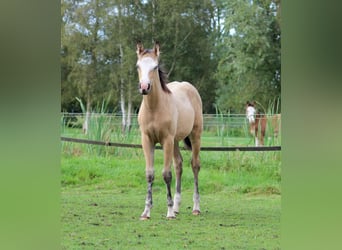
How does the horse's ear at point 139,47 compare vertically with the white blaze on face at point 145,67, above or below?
above

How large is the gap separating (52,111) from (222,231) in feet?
3.01

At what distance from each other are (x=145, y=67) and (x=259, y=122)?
570 mm

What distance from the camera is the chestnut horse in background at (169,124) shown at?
215cm

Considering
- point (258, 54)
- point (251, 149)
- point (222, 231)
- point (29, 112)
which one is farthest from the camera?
point (251, 149)

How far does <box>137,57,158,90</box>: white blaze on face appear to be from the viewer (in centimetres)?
195

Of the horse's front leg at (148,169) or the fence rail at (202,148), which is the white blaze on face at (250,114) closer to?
the fence rail at (202,148)

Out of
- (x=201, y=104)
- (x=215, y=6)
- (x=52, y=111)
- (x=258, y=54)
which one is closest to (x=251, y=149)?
(x=201, y=104)

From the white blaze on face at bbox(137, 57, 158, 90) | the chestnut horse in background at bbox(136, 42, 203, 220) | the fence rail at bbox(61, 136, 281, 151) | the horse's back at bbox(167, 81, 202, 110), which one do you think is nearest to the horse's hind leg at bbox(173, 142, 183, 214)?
the chestnut horse in background at bbox(136, 42, 203, 220)

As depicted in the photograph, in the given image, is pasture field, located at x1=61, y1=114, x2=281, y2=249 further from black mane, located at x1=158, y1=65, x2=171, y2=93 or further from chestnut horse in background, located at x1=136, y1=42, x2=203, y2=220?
black mane, located at x1=158, y1=65, x2=171, y2=93

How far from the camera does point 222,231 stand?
200 centimetres

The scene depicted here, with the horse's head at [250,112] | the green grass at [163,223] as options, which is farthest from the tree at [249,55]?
the green grass at [163,223]

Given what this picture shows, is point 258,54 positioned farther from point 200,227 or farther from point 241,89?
point 200,227

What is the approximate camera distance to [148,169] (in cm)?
216

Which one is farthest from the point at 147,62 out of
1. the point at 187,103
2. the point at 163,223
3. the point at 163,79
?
the point at 163,223
